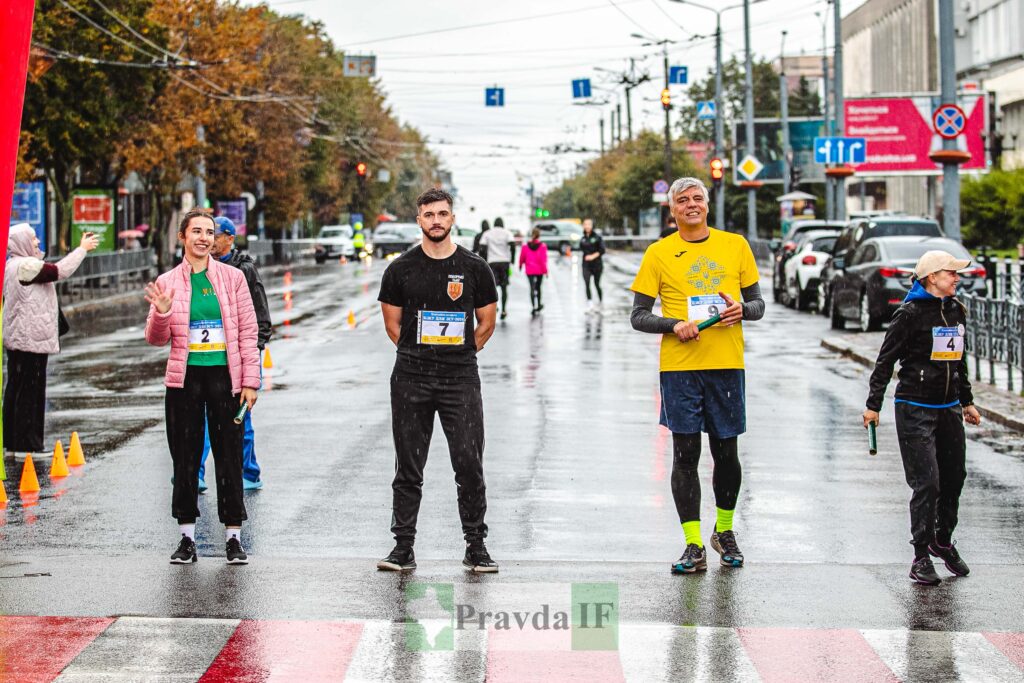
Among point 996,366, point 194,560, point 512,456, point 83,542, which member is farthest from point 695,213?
point 996,366

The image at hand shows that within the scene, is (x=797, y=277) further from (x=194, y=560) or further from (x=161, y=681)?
(x=161, y=681)

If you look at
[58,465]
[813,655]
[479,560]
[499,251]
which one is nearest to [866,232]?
[499,251]

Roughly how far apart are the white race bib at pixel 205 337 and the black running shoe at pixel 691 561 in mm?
2604

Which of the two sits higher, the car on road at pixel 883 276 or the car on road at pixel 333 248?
the car on road at pixel 333 248

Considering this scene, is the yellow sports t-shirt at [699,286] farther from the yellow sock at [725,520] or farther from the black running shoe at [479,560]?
the black running shoe at [479,560]

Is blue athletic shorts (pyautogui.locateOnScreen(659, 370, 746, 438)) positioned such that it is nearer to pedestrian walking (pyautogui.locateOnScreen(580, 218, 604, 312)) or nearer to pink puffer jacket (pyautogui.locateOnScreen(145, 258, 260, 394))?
pink puffer jacket (pyautogui.locateOnScreen(145, 258, 260, 394))

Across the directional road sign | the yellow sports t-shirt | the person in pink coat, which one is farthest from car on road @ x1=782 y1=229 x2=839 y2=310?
the yellow sports t-shirt

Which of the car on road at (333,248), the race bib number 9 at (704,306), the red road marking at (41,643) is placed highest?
the car on road at (333,248)

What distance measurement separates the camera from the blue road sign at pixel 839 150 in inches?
1832

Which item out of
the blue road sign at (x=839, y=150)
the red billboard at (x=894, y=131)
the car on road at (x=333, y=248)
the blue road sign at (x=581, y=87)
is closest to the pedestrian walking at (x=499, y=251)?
the blue road sign at (x=839, y=150)

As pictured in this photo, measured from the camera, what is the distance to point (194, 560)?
8.41 metres

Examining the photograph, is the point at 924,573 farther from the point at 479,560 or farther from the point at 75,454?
the point at 75,454

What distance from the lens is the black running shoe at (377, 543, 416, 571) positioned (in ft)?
26.5

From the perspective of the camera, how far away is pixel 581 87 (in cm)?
6562
